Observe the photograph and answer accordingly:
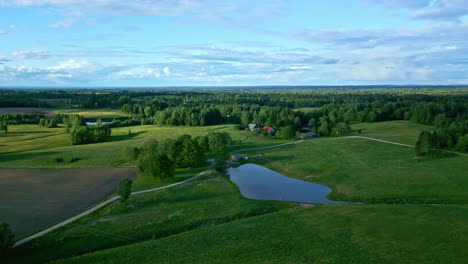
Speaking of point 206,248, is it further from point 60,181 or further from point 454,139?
point 454,139

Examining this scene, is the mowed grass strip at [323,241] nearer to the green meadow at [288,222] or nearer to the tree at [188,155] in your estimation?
the green meadow at [288,222]

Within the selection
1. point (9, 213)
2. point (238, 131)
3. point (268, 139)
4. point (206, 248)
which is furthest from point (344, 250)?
point (238, 131)

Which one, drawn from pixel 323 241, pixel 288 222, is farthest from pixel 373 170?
pixel 323 241

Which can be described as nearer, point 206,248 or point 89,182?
point 206,248

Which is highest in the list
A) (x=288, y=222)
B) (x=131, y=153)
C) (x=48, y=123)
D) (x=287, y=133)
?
(x=48, y=123)

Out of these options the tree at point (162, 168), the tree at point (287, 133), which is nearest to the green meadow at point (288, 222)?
the tree at point (162, 168)

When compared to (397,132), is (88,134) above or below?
above

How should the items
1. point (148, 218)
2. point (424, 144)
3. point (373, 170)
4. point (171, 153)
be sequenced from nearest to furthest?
point (148, 218) < point (373, 170) < point (171, 153) < point (424, 144)

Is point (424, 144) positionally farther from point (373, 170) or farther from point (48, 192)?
point (48, 192)
